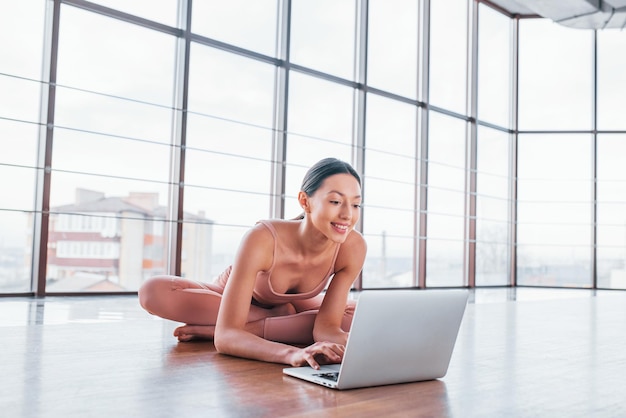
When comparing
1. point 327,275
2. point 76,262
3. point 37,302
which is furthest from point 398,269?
point 327,275

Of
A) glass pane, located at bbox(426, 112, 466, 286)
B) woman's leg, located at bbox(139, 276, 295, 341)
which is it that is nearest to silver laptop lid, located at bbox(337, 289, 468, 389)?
woman's leg, located at bbox(139, 276, 295, 341)

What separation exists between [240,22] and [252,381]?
4.54 m

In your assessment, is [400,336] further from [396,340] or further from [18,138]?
[18,138]

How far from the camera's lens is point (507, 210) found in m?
8.03

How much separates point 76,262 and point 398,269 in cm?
319

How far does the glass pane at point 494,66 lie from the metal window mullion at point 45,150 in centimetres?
485

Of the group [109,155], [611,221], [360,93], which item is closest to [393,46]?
[360,93]

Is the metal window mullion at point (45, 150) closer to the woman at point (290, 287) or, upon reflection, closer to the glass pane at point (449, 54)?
the woman at point (290, 287)

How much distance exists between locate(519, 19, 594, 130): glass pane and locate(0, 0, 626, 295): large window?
18 millimetres

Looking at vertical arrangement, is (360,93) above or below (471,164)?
above

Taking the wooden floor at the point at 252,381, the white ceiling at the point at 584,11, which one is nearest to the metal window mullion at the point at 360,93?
the white ceiling at the point at 584,11

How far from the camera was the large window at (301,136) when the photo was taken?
14.9 ft

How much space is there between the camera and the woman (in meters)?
1.68

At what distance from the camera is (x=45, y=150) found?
444cm
